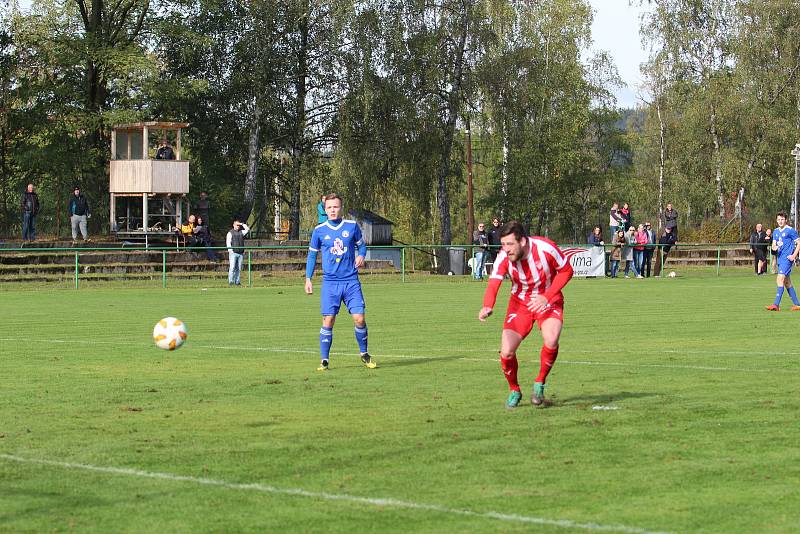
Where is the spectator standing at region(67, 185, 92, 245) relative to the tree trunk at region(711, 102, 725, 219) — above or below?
below

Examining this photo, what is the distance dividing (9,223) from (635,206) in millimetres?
46977

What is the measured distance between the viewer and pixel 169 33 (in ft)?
171

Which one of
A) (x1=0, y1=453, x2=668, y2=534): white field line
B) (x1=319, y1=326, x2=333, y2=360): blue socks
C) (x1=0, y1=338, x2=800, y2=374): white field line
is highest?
(x1=319, y1=326, x2=333, y2=360): blue socks

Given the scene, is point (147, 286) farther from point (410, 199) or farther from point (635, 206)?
point (635, 206)

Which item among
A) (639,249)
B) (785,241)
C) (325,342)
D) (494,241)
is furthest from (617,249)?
(325,342)

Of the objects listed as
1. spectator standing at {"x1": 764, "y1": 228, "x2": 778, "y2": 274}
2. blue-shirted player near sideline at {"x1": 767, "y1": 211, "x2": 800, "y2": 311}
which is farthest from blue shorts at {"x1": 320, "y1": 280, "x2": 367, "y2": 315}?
spectator standing at {"x1": 764, "y1": 228, "x2": 778, "y2": 274}

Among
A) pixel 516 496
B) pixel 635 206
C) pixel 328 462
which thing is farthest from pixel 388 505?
pixel 635 206

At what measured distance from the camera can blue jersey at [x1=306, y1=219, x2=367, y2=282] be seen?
1501cm

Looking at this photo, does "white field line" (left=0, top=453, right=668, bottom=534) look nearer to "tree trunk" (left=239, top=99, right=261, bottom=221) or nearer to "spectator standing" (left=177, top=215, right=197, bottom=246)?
"spectator standing" (left=177, top=215, right=197, bottom=246)

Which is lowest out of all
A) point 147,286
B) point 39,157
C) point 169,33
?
point 147,286

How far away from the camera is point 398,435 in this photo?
9.63m

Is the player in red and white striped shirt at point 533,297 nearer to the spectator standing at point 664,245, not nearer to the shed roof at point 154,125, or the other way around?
the spectator standing at point 664,245

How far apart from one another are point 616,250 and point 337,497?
127 ft

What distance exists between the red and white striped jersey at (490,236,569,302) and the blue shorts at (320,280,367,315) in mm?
4107
